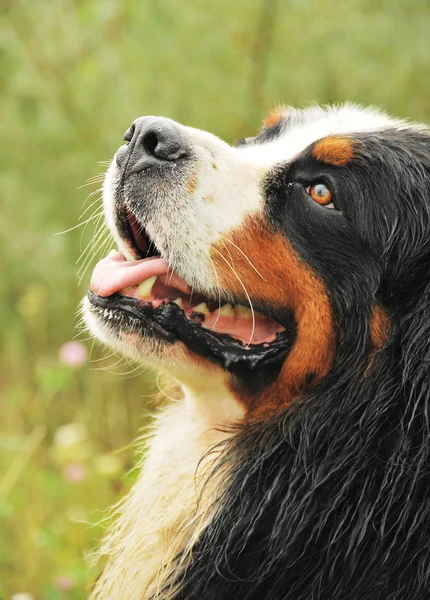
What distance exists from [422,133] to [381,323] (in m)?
0.78

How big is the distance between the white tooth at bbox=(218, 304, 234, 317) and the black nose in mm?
543

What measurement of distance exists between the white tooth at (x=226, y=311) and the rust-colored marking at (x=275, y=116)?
96 centimetres

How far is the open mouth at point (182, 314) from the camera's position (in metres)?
2.99

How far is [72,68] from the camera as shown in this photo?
5.67 meters

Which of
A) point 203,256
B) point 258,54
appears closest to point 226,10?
point 258,54

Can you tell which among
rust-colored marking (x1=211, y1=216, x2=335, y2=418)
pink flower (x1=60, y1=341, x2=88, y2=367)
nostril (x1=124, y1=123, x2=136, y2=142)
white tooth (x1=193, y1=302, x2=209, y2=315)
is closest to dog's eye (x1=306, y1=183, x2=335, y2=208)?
rust-colored marking (x1=211, y1=216, x2=335, y2=418)

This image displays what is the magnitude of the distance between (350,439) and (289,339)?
0.40 metres

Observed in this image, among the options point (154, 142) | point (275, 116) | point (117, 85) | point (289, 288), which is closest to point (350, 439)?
point (289, 288)

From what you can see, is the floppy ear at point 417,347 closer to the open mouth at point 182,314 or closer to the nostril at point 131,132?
the open mouth at point 182,314

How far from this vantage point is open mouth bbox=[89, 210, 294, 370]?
9.80 feet

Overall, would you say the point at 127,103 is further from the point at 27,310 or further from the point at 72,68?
the point at 27,310

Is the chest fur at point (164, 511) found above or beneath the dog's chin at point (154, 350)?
beneath

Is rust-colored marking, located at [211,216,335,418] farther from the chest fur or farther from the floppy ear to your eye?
the chest fur

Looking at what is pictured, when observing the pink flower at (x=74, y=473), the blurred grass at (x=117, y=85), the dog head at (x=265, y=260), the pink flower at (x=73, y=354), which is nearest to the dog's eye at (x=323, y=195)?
the dog head at (x=265, y=260)
